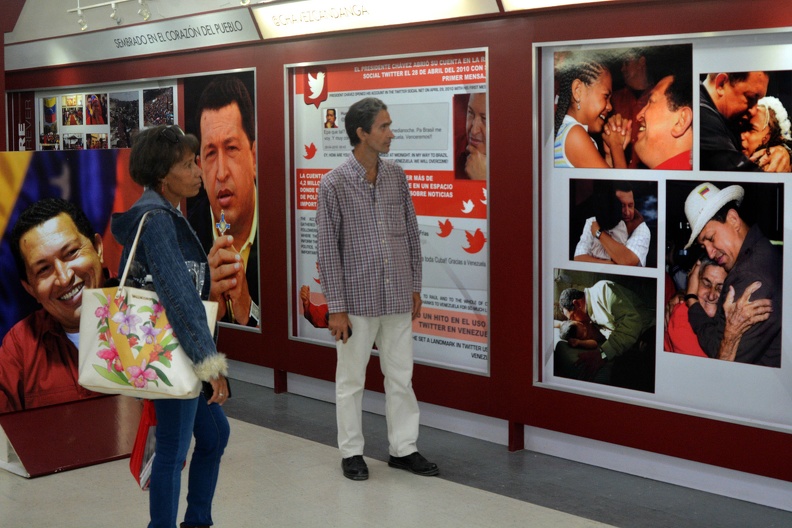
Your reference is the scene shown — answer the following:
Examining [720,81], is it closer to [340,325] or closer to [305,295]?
A: [340,325]

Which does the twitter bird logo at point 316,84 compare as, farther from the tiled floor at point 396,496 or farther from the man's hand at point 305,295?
the tiled floor at point 396,496

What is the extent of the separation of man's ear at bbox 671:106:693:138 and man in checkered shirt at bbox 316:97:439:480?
4.38 feet

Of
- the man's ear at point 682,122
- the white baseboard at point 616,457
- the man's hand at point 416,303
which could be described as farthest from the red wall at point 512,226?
the man's hand at point 416,303

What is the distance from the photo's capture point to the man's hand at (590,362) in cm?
513

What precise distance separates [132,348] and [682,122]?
8.77 ft

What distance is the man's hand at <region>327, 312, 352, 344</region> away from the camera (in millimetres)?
4914

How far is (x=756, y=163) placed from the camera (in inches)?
175

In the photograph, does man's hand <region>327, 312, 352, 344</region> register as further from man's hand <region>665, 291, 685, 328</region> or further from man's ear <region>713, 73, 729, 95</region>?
man's ear <region>713, 73, 729, 95</region>

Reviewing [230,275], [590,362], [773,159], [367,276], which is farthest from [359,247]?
[230,275]

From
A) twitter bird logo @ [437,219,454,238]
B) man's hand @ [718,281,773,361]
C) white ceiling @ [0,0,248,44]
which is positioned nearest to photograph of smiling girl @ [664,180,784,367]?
man's hand @ [718,281,773,361]

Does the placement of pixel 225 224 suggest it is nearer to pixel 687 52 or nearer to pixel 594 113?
pixel 594 113

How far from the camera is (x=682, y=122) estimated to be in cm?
468

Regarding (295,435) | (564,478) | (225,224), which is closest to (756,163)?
(564,478)

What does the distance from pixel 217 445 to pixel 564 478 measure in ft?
6.50
